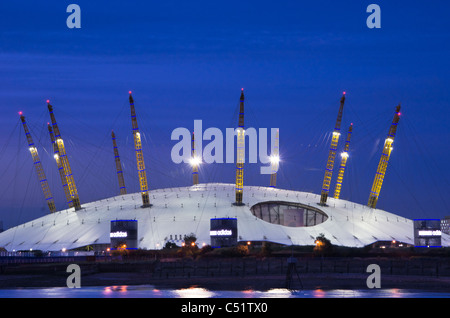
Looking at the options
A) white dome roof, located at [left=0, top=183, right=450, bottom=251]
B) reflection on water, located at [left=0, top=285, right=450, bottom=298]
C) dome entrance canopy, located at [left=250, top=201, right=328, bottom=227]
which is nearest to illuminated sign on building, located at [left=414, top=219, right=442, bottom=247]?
white dome roof, located at [left=0, top=183, right=450, bottom=251]

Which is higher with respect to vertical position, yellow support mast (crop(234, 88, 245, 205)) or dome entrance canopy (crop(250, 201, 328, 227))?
yellow support mast (crop(234, 88, 245, 205))

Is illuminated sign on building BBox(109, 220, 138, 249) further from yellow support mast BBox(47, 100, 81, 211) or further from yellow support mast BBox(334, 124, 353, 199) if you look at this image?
yellow support mast BBox(334, 124, 353, 199)

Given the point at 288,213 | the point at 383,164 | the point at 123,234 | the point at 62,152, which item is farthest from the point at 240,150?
the point at 62,152

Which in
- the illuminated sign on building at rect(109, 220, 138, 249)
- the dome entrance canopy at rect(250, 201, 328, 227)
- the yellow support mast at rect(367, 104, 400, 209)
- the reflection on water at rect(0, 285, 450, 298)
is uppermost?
the yellow support mast at rect(367, 104, 400, 209)

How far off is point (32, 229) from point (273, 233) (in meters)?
41.8

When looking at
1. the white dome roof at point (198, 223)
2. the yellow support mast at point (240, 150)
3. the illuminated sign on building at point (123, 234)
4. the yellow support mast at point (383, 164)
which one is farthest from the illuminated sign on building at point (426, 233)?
the illuminated sign on building at point (123, 234)

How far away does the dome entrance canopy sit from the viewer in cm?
12569

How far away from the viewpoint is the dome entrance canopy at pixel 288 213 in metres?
126

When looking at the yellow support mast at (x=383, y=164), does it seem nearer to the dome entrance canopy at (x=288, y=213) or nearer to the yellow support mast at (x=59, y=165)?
the dome entrance canopy at (x=288, y=213)

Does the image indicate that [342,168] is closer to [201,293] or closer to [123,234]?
[123,234]

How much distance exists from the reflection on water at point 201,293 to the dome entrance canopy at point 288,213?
54004 millimetres

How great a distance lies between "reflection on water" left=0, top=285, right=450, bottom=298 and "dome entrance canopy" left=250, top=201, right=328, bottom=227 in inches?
2126
